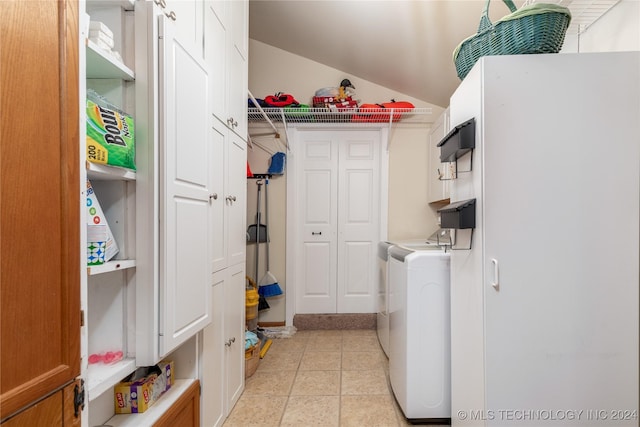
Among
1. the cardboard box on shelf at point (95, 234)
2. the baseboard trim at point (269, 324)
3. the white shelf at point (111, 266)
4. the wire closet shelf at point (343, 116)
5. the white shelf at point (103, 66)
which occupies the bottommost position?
the baseboard trim at point (269, 324)

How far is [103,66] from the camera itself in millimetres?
942

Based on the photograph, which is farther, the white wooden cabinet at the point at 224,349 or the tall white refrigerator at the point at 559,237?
the white wooden cabinet at the point at 224,349

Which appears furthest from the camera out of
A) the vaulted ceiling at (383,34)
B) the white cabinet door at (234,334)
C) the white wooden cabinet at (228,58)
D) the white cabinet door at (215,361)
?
the vaulted ceiling at (383,34)

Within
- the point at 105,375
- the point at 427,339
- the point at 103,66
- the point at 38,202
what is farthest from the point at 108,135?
the point at 427,339

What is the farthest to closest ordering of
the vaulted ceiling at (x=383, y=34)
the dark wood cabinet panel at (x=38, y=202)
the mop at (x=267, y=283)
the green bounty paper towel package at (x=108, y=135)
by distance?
1. the mop at (x=267, y=283)
2. the vaulted ceiling at (x=383, y=34)
3. the green bounty paper towel package at (x=108, y=135)
4. the dark wood cabinet panel at (x=38, y=202)

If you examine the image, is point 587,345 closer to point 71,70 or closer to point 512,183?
point 512,183

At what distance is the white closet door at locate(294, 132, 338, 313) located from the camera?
3334mm

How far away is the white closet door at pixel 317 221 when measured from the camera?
3.33 m

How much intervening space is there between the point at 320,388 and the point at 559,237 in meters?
1.72

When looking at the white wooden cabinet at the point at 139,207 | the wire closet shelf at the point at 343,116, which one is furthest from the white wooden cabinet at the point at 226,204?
the wire closet shelf at the point at 343,116

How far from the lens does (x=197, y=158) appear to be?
50.3 inches

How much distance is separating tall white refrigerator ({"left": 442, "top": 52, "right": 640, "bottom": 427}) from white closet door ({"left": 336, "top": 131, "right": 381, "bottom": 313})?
7.02 ft

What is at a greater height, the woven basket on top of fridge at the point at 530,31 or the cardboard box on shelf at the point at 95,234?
the woven basket on top of fridge at the point at 530,31

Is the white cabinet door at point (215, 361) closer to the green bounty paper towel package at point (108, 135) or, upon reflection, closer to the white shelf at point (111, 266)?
the white shelf at point (111, 266)
